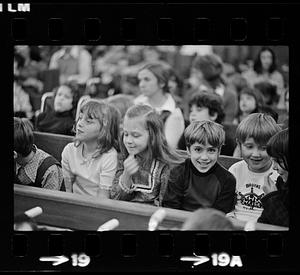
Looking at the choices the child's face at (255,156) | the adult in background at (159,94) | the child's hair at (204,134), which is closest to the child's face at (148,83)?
the adult in background at (159,94)

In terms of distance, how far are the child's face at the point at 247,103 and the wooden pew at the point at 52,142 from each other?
108 centimetres

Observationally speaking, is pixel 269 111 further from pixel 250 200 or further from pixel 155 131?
pixel 155 131

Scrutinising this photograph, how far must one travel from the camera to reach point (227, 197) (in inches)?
360

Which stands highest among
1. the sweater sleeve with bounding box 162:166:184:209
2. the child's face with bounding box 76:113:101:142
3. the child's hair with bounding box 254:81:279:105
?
the child's hair with bounding box 254:81:279:105

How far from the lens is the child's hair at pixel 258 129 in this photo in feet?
30.1

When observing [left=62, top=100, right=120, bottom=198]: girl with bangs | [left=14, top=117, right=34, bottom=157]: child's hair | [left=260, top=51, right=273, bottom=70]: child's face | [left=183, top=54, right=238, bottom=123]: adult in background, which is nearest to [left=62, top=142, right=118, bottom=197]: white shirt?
[left=62, top=100, right=120, bottom=198]: girl with bangs

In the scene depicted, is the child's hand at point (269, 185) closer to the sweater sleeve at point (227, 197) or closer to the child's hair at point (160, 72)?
the sweater sleeve at point (227, 197)

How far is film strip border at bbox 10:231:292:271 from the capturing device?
9.16 m

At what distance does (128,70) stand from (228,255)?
130 centimetres

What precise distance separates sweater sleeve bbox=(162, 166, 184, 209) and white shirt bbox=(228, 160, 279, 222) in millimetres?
311

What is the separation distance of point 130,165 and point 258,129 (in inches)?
32.2

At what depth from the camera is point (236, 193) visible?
9172mm
